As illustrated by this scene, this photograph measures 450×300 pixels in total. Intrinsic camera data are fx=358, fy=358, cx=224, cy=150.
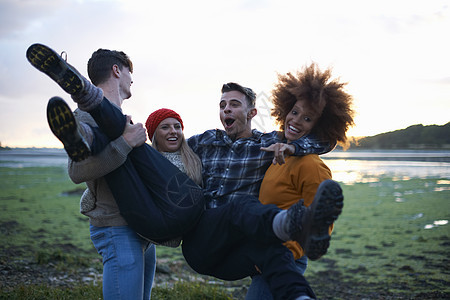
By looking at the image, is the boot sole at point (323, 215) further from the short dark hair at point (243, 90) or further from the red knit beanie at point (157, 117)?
the red knit beanie at point (157, 117)

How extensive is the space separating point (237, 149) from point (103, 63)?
1128mm

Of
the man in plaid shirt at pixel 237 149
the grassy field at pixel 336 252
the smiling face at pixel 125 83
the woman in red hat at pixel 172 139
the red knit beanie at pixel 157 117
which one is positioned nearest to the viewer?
the man in plaid shirt at pixel 237 149

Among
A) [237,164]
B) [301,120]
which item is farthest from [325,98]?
[237,164]

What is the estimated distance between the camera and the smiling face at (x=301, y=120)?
2.46 m

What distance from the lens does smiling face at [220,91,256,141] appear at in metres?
2.81

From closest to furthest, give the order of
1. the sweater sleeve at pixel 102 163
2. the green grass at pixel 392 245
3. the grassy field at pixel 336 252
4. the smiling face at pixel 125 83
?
the sweater sleeve at pixel 102 163 < the smiling face at pixel 125 83 < the grassy field at pixel 336 252 < the green grass at pixel 392 245

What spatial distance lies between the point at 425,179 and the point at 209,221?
39.3m

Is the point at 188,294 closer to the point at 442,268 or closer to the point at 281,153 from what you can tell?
the point at 281,153

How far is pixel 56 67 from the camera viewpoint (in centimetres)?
196

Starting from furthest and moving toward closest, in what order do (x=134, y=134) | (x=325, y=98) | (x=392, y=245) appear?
1. (x=392, y=245)
2. (x=325, y=98)
3. (x=134, y=134)

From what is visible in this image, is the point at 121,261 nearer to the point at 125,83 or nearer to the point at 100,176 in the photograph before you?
the point at 100,176

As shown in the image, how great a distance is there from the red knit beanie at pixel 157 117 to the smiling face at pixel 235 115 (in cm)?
37

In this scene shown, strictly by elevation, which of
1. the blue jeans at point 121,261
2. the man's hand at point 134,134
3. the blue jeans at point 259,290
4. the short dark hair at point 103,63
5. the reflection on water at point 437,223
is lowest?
the reflection on water at point 437,223

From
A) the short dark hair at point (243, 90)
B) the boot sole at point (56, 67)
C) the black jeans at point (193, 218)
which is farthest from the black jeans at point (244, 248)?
the boot sole at point (56, 67)
